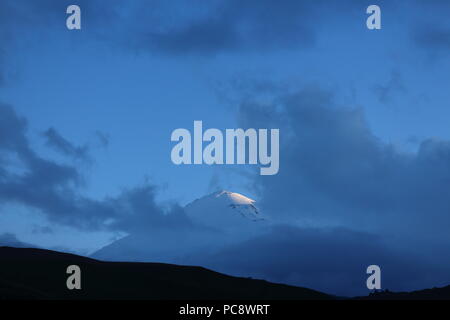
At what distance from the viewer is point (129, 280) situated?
493 ft

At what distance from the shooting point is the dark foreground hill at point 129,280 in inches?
5276

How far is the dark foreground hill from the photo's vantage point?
134000 mm
